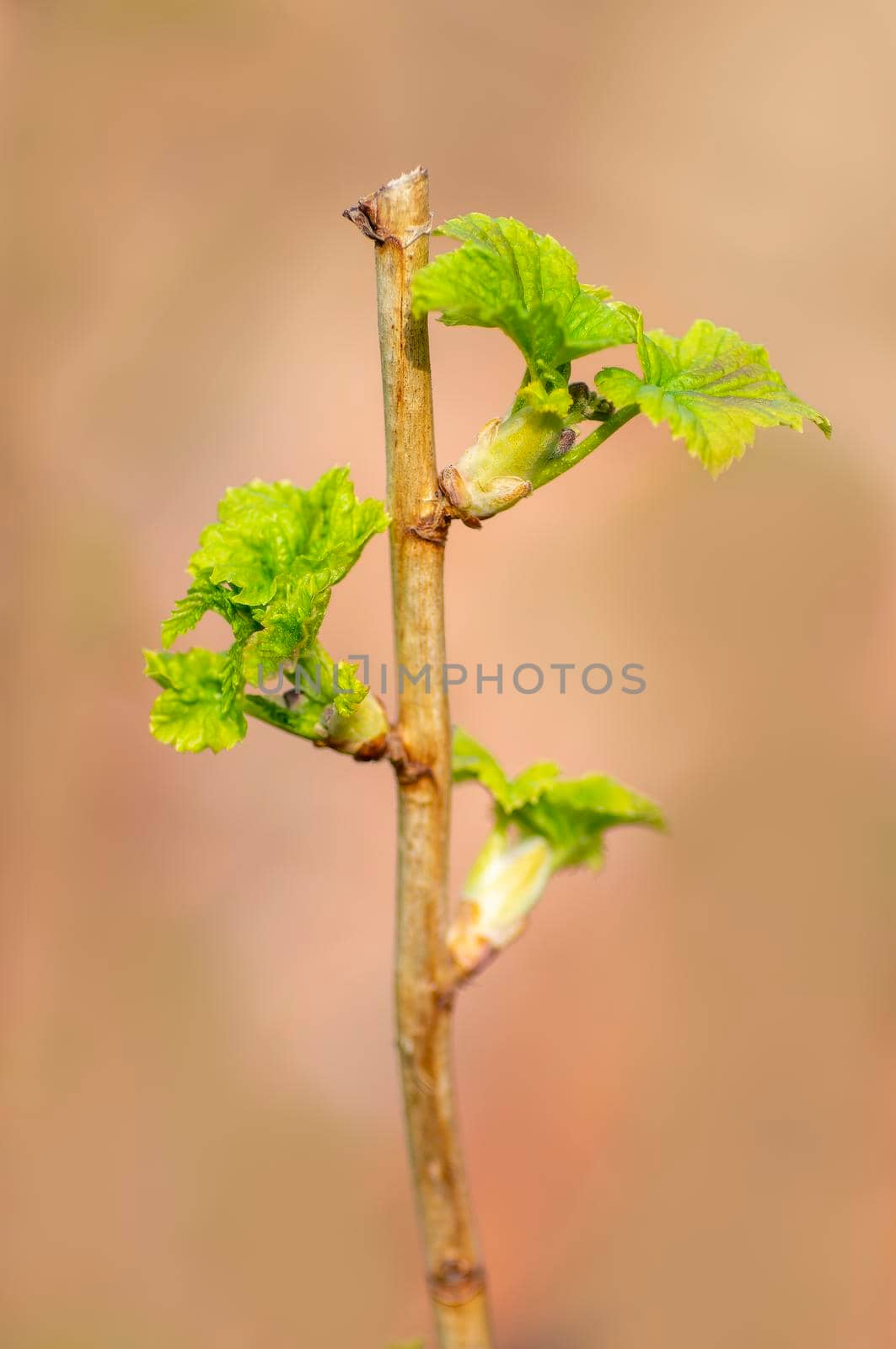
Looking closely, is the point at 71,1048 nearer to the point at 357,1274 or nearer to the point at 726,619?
the point at 357,1274

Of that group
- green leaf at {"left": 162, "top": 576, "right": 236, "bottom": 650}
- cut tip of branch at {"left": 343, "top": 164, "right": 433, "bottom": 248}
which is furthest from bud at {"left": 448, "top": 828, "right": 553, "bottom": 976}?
cut tip of branch at {"left": 343, "top": 164, "right": 433, "bottom": 248}

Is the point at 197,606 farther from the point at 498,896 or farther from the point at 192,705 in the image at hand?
the point at 498,896

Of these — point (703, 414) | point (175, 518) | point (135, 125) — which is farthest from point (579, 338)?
point (135, 125)

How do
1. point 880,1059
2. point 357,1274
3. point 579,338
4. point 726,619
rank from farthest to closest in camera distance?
1. point 726,619
2. point 880,1059
3. point 357,1274
4. point 579,338

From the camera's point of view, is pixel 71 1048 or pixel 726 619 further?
pixel 726 619

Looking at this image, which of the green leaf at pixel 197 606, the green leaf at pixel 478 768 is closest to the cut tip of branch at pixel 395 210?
the green leaf at pixel 197 606

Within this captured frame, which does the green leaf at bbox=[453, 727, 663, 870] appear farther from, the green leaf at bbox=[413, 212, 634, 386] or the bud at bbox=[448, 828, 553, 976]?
the green leaf at bbox=[413, 212, 634, 386]

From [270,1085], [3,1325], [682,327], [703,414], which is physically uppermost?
[682,327]
